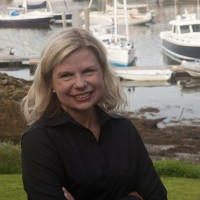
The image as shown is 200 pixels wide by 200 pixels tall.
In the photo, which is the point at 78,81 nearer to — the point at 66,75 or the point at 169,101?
the point at 66,75

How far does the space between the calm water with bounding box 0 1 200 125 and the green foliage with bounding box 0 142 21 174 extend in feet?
25.0

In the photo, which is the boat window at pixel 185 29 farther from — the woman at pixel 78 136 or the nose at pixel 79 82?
the nose at pixel 79 82

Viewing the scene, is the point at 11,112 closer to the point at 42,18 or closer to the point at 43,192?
the point at 43,192

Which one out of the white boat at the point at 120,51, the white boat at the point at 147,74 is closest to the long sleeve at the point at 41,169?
the white boat at the point at 147,74

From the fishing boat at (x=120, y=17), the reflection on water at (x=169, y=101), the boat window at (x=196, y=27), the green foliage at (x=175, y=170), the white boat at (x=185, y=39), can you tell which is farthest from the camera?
the fishing boat at (x=120, y=17)

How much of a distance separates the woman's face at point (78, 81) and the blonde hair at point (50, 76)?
0.03m

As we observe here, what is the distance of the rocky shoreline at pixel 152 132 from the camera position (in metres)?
12.8

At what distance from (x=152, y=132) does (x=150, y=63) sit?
1904cm

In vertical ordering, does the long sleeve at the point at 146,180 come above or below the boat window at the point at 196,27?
above

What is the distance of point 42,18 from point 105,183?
174 feet

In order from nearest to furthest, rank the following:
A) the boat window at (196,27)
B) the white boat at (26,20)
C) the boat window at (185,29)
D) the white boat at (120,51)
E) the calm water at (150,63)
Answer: the calm water at (150,63) → the white boat at (120,51) → the boat window at (196,27) → the boat window at (185,29) → the white boat at (26,20)

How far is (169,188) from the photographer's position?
260 inches

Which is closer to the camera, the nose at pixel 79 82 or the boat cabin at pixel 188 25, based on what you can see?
the nose at pixel 79 82

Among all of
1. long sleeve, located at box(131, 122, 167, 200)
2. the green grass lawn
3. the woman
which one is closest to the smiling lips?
the woman
